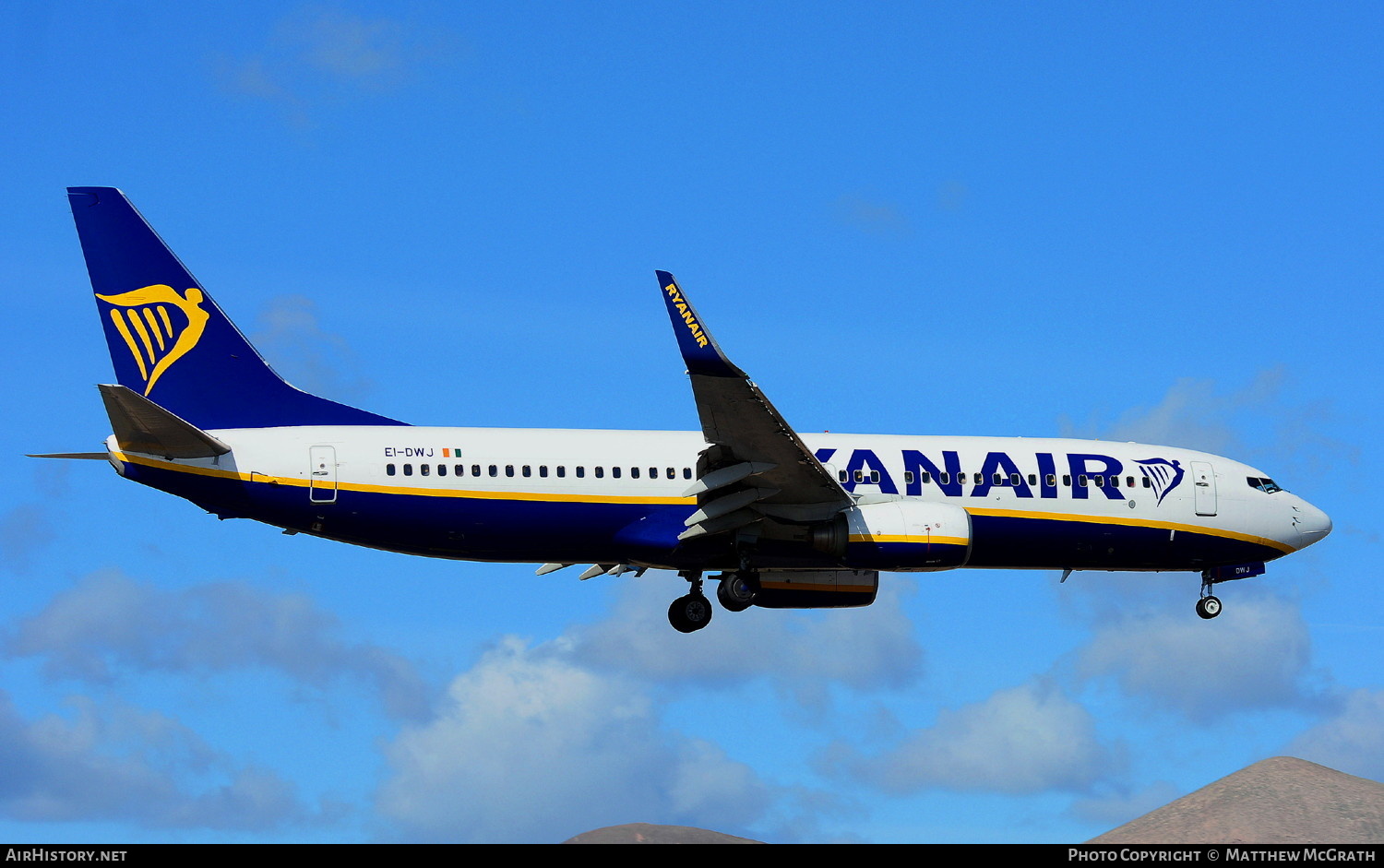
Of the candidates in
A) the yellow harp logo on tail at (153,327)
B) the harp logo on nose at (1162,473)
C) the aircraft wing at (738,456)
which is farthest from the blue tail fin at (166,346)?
the harp logo on nose at (1162,473)

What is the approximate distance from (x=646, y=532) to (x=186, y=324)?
11214 millimetres

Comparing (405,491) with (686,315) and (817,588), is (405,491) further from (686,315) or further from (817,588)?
(817,588)

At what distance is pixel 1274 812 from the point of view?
330 feet

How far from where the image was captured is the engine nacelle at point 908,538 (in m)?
35.9

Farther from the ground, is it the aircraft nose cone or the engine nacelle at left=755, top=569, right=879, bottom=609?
the aircraft nose cone

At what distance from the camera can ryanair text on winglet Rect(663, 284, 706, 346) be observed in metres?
31.8

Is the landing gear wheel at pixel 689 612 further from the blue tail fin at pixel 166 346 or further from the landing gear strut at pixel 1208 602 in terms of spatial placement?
the landing gear strut at pixel 1208 602

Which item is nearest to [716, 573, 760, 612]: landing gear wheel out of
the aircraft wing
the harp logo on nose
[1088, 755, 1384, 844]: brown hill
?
the aircraft wing

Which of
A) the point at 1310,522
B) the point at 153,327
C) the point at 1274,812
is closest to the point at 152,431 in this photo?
the point at 153,327

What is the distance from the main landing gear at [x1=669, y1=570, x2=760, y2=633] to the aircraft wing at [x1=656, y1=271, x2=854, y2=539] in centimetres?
206

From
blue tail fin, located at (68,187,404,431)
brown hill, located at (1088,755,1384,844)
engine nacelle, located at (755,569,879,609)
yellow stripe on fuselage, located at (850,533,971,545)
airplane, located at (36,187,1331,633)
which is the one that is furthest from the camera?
brown hill, located at (1088,755,1384,844)

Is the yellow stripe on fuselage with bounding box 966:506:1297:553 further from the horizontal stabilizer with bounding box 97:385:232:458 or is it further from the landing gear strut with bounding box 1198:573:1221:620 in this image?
the horizontal stabilizer with bounding box 97:385:232:458

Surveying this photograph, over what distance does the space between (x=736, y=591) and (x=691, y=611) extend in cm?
163
